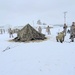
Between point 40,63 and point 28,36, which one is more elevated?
point 28,36

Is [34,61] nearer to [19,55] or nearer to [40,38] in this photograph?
[19,55]

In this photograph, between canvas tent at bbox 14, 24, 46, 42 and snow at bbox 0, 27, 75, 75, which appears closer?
snow at bbox 0, 27, 75, 75

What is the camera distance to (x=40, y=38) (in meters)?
18.6

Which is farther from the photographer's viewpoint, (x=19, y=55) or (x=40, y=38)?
(x=40, y=38)

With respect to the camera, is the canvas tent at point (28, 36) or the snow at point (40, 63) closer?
the snow at point (40, 63)

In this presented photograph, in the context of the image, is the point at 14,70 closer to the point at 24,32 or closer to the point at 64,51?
the point at 64,51

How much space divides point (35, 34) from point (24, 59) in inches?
382

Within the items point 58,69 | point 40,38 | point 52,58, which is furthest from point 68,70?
point 40,38

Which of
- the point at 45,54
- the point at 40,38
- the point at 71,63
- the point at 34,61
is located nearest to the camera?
the point at 71,63

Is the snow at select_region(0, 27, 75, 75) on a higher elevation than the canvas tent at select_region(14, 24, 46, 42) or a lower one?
lower

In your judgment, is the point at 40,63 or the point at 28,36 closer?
the point at 40,63

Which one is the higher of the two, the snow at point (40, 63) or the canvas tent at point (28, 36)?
the canvas tent at point (28, 36)

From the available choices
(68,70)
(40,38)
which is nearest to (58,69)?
(68,70)

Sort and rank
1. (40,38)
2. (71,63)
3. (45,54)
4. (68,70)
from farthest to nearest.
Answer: (40,38)
(45,54)
(71,63)
(68,70)
